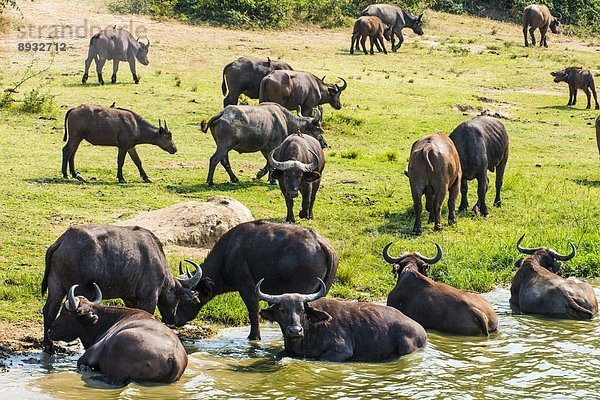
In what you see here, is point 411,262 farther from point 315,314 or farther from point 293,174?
point 293,174

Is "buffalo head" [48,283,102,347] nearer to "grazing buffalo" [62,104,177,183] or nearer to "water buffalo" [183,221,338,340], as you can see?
"water buffalo" [183,221,338,340]

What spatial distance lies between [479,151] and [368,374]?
27.6ft

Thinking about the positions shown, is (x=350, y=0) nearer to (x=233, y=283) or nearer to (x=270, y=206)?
(x=270, y=206)

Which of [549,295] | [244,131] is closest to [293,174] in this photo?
[244,131]

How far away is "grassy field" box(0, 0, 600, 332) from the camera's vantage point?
48.6ft

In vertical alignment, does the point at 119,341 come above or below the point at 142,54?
below

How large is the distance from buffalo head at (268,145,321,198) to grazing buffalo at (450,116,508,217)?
298cm

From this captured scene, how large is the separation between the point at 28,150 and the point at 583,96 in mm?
20142

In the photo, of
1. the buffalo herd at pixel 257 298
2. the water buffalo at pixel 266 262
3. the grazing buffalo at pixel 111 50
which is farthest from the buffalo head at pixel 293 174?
the grazing buffalo at pixel 111 50

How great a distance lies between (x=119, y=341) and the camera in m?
9.27

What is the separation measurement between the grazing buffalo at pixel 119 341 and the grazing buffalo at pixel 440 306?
306 centimetres

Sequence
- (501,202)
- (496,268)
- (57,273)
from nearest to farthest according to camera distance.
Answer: (57,273) → (496,268) → (501,202)

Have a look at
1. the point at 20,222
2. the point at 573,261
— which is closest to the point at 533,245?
the point at 573,261

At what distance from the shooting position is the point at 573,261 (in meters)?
15.1
